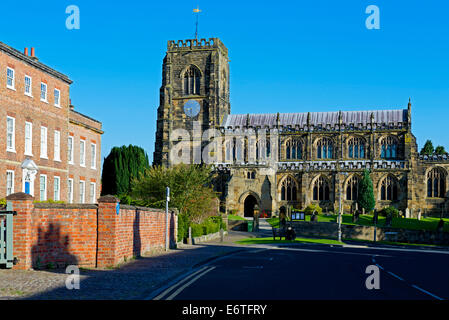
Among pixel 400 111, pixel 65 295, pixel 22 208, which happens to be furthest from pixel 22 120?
pixel 400 111

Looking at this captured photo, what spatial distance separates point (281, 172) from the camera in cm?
6881

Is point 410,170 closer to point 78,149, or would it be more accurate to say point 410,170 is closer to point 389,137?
point 389,137

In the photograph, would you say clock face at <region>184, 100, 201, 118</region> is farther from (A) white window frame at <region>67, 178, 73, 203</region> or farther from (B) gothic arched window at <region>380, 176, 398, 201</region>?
(A) white window frame at <region>67, 178, 73, 203</region>

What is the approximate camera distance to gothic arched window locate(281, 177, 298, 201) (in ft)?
224

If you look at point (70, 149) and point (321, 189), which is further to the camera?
point (321, 189)

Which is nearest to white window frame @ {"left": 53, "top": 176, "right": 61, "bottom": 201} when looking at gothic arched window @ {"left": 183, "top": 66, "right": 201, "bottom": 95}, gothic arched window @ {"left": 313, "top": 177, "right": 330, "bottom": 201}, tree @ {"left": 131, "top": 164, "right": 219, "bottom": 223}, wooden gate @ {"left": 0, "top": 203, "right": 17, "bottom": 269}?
tree @ {"left": 131, "top": 164, "right": 219, "bottom": 223}

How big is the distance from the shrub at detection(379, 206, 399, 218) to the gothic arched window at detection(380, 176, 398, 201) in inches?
124

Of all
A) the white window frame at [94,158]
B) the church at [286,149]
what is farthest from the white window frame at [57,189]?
the church at [286,149]

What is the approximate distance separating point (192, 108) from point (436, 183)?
3209 centimetres

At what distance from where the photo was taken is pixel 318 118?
74562 mm

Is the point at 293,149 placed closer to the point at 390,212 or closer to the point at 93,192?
the point at 390,212

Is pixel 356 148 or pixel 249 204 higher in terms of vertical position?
pixel 356 148

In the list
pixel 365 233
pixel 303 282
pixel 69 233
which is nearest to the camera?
pixel 303 282

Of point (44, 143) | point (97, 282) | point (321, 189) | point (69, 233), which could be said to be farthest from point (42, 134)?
point (321, 189)
